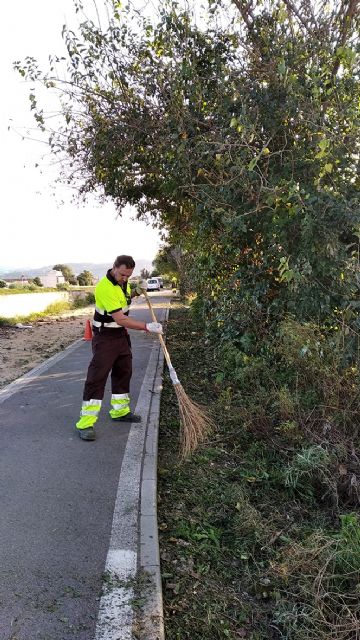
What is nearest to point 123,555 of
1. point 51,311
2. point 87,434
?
point 87,434

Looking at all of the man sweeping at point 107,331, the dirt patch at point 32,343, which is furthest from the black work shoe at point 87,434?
the dirt patch at point 32,343

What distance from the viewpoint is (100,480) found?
4.04 metres

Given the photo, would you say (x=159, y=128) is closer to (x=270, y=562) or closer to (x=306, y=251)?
(x=306, y=251)

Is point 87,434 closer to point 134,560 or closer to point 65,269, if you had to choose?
point 134,560

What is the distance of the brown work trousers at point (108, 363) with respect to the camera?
5.04 m

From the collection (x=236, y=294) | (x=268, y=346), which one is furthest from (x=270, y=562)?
(x=236, y=294)

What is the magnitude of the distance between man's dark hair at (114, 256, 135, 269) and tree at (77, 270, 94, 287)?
6405 cm

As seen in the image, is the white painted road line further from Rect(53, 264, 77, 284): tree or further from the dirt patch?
Rect(53, 264, 77, 284): tree

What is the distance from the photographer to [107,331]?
5152mm

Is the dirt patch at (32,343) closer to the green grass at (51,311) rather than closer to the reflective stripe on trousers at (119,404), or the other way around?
the green grass at (51,311)

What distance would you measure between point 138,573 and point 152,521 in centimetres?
58

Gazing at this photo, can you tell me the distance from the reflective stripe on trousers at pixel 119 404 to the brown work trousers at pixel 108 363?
0.21ft

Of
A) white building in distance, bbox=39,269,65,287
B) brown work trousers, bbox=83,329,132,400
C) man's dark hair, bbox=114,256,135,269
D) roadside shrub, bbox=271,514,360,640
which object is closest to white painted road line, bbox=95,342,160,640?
brown work trousers, bbox=83,329,132,400

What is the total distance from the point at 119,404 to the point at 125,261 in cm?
167
